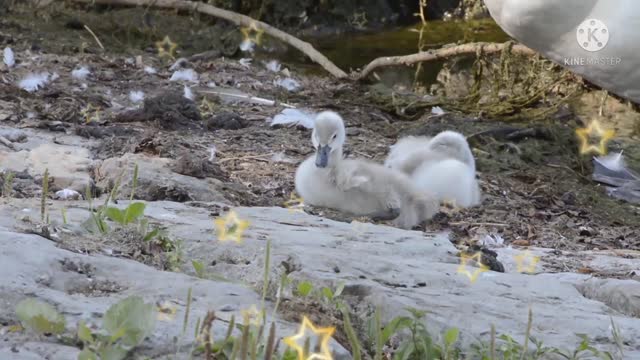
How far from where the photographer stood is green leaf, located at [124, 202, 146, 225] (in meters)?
3.38

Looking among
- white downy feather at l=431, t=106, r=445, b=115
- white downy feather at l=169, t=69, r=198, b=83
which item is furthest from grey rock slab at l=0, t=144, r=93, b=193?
white downy feather at l=431, t=106, r=445, b=115

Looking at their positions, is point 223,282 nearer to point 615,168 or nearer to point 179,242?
point 179,242

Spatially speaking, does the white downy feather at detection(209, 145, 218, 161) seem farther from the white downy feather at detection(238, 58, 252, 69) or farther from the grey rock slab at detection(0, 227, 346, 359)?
the white downy feather at detection(238, 58, 252, 69)

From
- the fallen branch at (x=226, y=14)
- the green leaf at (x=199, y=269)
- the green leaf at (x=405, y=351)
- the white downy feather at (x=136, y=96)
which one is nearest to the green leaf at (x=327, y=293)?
the green leaf at (x=405, y=351)

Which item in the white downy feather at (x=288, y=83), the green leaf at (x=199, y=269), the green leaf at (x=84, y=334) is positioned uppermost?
the white downy feather at (x=288, y=83)

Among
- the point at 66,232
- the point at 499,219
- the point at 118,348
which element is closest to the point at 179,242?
the point at 66,232

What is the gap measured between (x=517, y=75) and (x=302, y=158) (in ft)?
9.25

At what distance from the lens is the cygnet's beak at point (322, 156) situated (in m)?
5.29

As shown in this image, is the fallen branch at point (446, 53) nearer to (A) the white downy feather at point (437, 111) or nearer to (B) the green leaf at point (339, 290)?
(A) the white downy feather at point (437, 111)

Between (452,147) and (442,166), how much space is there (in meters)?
0.27

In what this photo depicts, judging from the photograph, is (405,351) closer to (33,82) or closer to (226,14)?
(33,82)

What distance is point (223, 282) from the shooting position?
2.94m

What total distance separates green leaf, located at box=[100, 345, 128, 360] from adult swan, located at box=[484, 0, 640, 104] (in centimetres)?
481

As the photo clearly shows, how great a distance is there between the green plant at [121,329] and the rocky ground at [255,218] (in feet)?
0.20
